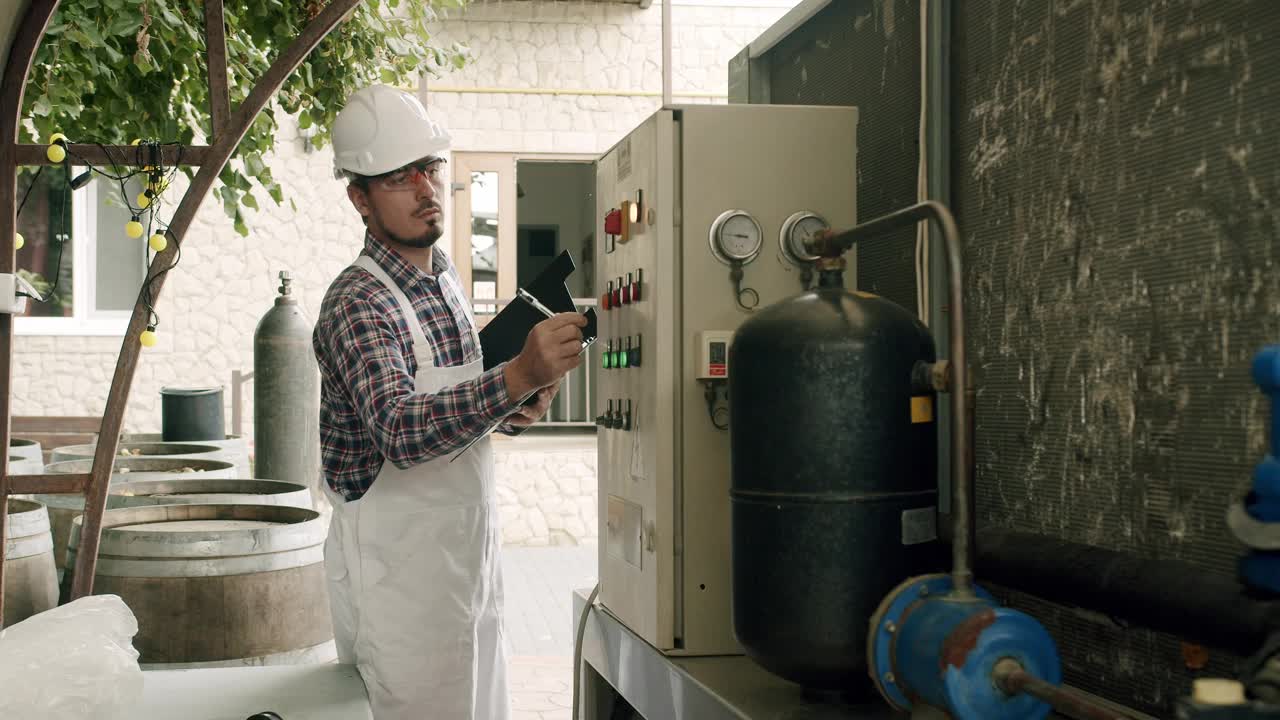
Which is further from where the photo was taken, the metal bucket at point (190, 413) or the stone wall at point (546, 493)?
the stone wall at point (546, 493)

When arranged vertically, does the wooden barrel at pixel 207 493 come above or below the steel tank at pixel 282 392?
below

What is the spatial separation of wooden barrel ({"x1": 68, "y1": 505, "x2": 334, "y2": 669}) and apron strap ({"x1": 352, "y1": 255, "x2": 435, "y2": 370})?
2.28 feet

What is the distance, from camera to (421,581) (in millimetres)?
2023

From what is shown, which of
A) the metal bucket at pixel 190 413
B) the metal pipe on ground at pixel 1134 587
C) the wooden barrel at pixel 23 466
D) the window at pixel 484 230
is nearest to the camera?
the metal pipe on ground at pixel 1134 587

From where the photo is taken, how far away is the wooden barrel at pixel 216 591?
238 centimetres

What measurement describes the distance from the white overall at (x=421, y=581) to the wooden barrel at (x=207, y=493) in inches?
40.0

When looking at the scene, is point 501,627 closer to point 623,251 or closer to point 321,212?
point 623,251

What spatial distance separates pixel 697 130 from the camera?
184 cm

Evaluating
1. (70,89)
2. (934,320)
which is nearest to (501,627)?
(934,320)

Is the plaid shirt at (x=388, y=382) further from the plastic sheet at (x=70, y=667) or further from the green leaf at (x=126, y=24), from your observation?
the green leaf at (x=126, y=24)

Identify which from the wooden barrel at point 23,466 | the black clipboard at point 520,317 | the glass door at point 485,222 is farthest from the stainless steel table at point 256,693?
the glass door at point 485,222

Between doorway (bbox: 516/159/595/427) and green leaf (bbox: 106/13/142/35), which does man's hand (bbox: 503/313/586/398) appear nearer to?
green leaf (bbox: 106/13/142/35)

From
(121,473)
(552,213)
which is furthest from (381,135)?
(552,213)

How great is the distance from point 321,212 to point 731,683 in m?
6.79
